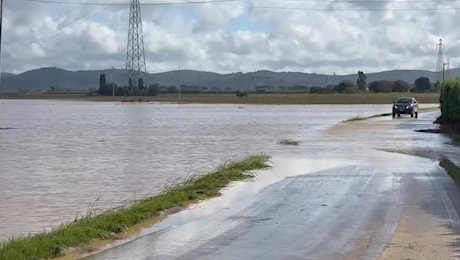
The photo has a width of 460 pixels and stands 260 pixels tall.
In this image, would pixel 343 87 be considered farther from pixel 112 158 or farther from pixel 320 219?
pixel 320 219

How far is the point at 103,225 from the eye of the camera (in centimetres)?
1244

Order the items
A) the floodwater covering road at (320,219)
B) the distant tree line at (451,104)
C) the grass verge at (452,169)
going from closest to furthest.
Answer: the floodwater covering road at (320,219)
the grass verge at (452,169)
the distant tree line at (451,104)

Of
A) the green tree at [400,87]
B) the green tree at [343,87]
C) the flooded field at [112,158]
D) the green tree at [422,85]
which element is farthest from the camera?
the green tree at [422,85]

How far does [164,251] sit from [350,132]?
34.2 m

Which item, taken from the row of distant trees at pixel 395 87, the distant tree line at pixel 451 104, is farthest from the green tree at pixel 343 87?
the distant tree line at pixel 451 104

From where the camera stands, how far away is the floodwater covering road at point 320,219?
1046 cm

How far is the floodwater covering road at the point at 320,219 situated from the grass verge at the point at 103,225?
0.43 meters

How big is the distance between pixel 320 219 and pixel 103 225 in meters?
3.26

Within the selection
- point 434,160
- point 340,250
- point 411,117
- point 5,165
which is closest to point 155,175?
point 5,165

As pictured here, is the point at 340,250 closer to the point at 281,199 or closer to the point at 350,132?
the point at 281,199

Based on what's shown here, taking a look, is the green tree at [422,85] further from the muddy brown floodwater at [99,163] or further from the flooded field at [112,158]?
the muddy brown floodwater at [99,163]

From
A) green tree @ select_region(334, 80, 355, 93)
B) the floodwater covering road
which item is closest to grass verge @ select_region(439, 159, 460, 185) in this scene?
the floodwater covering road

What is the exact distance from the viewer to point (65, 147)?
35875 millimetres

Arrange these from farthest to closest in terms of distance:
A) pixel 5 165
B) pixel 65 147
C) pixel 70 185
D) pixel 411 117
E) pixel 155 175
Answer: pixel 411 117
pixel 65 147
pixel 5 165
pixel 155 175
pixel 70 185
